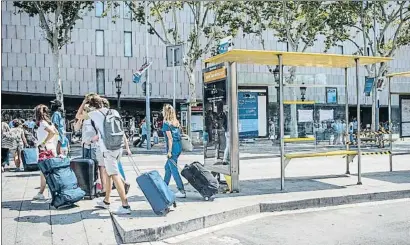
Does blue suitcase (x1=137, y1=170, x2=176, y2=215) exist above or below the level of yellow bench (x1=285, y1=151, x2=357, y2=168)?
below

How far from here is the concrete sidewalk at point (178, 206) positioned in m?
6.34

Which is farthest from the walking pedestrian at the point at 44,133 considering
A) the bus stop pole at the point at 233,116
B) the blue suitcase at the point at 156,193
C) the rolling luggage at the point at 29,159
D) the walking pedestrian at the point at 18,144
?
the walking pedestrian at the point at 18,144

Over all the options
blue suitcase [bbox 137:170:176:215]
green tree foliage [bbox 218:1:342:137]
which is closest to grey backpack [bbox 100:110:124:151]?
blue suitcase [bbox 137:170:176:215]

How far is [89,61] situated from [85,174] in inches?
1360

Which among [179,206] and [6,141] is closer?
[179,206]

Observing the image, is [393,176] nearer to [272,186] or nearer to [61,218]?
[272,186]

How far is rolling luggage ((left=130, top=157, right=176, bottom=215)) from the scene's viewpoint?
278 inches

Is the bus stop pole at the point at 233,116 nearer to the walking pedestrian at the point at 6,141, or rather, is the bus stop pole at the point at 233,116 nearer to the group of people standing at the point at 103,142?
the group of people standing at the point at 103,142

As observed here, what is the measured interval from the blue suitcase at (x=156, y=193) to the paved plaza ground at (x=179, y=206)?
129 mm

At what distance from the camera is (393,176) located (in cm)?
1155

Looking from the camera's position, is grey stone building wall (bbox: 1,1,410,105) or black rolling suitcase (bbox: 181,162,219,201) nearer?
black rolling suitcase (bbox: 181,162,219,201)

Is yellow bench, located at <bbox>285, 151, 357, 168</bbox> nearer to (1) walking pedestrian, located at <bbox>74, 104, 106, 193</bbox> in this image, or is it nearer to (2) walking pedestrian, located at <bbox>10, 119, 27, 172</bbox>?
(1) walking pedestrian, located at <bbox>74, 104, 106, 193</bbox>

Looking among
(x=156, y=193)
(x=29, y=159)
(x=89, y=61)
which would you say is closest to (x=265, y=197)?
(x=156, y=193)

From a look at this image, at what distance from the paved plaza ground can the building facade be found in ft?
90.3
